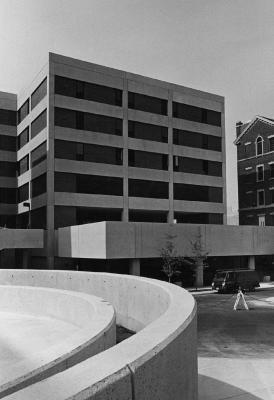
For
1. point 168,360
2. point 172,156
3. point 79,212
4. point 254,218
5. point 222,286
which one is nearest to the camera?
point 168,360

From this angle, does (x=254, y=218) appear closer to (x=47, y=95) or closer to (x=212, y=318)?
(x=47, y=95)

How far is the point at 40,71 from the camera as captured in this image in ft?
172

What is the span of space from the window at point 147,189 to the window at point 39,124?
11874mm

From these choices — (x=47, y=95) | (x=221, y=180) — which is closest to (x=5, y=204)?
(x=47, y=95)

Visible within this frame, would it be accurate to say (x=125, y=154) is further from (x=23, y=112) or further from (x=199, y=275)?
(x=199, y=275)

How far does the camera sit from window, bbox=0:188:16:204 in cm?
5912

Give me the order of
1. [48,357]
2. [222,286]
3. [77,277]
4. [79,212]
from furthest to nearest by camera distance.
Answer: [79,212] < [222,286] < [77,277] < [48,357]

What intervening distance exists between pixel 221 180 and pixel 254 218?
723 centimetres

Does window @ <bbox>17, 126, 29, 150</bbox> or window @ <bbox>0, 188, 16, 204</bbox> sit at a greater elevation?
window @ <bbox>17, 126, 29, 150</bbox>

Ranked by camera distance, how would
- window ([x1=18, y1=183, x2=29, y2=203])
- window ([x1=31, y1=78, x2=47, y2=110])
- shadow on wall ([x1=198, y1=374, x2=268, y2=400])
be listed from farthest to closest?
window ([x1=18, y1=183, x2=29, y2=203])
window ([x1=31, y1=78, x2=47, y2=110])
shadow on wall ([x1=198, y1=374, x2=268, y2=400])

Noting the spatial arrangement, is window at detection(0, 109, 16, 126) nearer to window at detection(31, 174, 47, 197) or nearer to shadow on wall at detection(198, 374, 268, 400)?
window at detection(31, 174, 47, 197)

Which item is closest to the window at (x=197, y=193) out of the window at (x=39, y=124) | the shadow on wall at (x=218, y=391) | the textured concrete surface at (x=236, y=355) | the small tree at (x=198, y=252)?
the small tree at (x=198, y=252)

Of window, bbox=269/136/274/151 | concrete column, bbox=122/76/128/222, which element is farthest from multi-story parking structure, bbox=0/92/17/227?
window, bbox=269/136/274/151

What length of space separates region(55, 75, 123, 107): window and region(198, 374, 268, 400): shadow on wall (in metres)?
44.4
